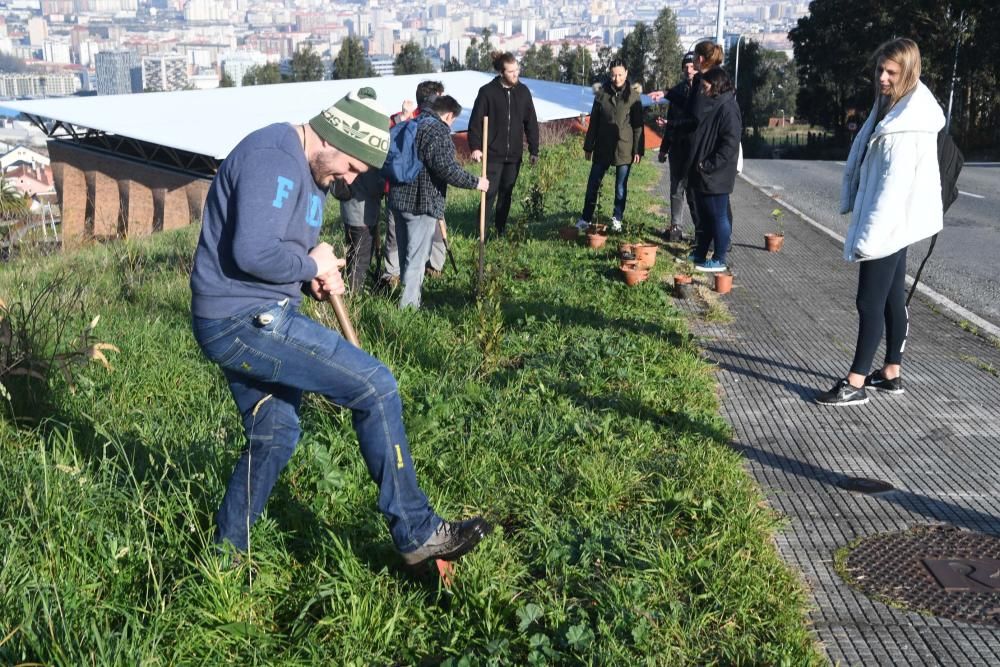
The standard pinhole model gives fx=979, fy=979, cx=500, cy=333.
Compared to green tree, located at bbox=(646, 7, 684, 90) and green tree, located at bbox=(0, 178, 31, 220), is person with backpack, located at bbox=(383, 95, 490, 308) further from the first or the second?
green tree, located at bbox=(646, 7, 684, 90)

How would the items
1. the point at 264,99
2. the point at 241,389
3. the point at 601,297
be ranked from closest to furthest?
the point at 241,389
the point at 601,297
the point at 264,99

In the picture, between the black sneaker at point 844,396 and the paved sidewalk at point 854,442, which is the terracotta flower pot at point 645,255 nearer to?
the paved sidewalk at point 854,442

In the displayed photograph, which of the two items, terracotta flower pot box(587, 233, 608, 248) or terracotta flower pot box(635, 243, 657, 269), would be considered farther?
terracotta flower pot box(587, 233, 608, 248)

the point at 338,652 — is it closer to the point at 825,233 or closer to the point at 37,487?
the point at 37,487

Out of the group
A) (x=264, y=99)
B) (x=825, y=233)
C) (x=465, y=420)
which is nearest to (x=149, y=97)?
(x=264, y=99)

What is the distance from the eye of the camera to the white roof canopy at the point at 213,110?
117ft

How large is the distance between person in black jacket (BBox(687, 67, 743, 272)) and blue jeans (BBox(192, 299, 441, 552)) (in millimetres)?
5589

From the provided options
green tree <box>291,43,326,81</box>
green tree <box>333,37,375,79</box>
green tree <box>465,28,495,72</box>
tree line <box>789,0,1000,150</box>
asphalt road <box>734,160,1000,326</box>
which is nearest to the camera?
asphalt road <box>734,160,1000,326</box>

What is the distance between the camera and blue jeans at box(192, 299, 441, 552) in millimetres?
3164

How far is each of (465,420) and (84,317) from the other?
3131mm

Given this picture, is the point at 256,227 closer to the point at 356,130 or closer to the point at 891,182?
the point at 356,130

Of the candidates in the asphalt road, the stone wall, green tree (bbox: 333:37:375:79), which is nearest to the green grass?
the asphalt road

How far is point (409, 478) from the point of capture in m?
3.25

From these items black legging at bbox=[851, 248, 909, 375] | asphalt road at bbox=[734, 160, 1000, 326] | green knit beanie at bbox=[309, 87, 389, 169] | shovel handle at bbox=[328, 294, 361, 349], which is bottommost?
asphalt road at bbox=[734, 160, 1000, 326]
